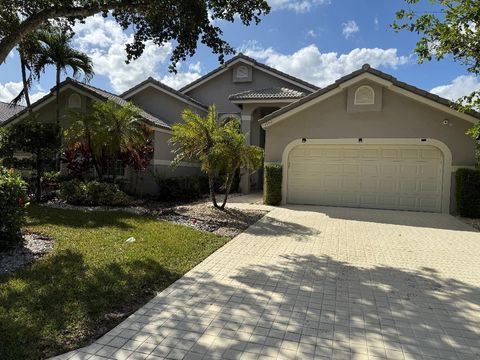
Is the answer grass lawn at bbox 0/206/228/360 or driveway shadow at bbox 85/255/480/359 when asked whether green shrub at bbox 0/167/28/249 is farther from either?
driveway shadow at bbox 85/255/480/359

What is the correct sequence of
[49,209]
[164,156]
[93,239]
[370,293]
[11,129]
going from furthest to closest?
[164,156] → [11,129] → [49,209] → [93,239] → [370,293]

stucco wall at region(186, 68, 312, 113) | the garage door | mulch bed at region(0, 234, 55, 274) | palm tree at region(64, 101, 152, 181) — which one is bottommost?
mulch bed at region(0, 234, 55, 274)

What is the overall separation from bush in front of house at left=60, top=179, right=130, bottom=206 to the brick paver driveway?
603cm

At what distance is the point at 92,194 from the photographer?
12.2 metres

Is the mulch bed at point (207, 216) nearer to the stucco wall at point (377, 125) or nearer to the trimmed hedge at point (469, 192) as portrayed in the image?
the stucco wall at point (377, 125)

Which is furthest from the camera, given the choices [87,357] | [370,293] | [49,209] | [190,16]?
[49,209]

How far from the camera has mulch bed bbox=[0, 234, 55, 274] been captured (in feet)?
19.2

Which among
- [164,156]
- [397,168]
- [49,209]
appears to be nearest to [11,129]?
[49,209]

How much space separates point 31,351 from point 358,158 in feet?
42.3

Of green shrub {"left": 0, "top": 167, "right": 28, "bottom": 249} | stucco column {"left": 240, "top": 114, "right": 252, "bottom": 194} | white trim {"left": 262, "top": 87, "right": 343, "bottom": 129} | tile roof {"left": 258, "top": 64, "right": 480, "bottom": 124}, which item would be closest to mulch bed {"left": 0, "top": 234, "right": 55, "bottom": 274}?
green shrub {"left": 0, "top": 167, "right": 28, "bottom": 249}

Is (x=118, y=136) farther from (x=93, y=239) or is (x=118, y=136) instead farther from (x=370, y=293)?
(x=370, y=293)

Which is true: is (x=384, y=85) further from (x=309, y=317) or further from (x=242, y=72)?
(x=309, y=317)

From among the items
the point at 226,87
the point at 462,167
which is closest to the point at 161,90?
the point at 226,87

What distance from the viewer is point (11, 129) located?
39.3 ft
